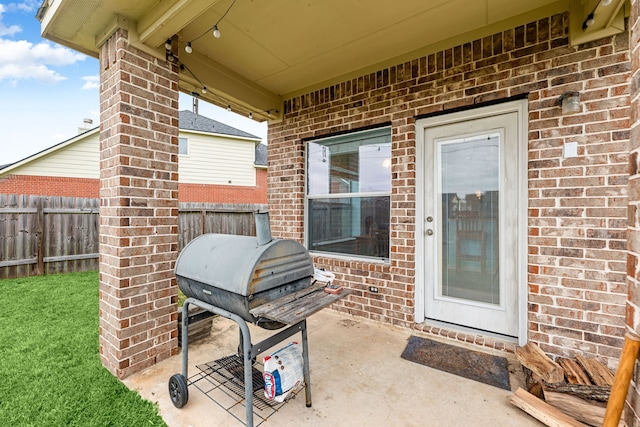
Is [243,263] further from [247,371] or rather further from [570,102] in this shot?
[570,102]

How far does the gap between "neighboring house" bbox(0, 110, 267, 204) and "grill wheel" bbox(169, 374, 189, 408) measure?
396 inches

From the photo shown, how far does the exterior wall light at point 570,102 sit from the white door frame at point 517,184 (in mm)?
259

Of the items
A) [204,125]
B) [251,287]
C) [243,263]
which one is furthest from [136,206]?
[204,125]

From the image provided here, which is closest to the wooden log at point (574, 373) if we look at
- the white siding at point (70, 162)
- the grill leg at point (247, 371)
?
the grill leg at point (247, 371)

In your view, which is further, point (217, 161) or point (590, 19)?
point (217, 161)

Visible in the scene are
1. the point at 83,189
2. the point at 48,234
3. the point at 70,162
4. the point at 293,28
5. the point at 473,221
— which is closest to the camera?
the point at 293,28

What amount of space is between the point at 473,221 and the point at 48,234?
738 centimetres

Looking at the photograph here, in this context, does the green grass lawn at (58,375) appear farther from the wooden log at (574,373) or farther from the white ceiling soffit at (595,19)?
the white ceiling soffit at (595,19)

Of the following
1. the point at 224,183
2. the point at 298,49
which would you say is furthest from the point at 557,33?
the point at 224,183

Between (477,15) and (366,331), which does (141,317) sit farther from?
(477,15)

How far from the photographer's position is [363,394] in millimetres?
1918

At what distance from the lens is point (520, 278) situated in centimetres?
238

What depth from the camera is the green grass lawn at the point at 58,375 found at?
5.43ft

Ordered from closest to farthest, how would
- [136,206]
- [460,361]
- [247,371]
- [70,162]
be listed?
[247,371] < [136,206] < [460,361] < [70,162]
